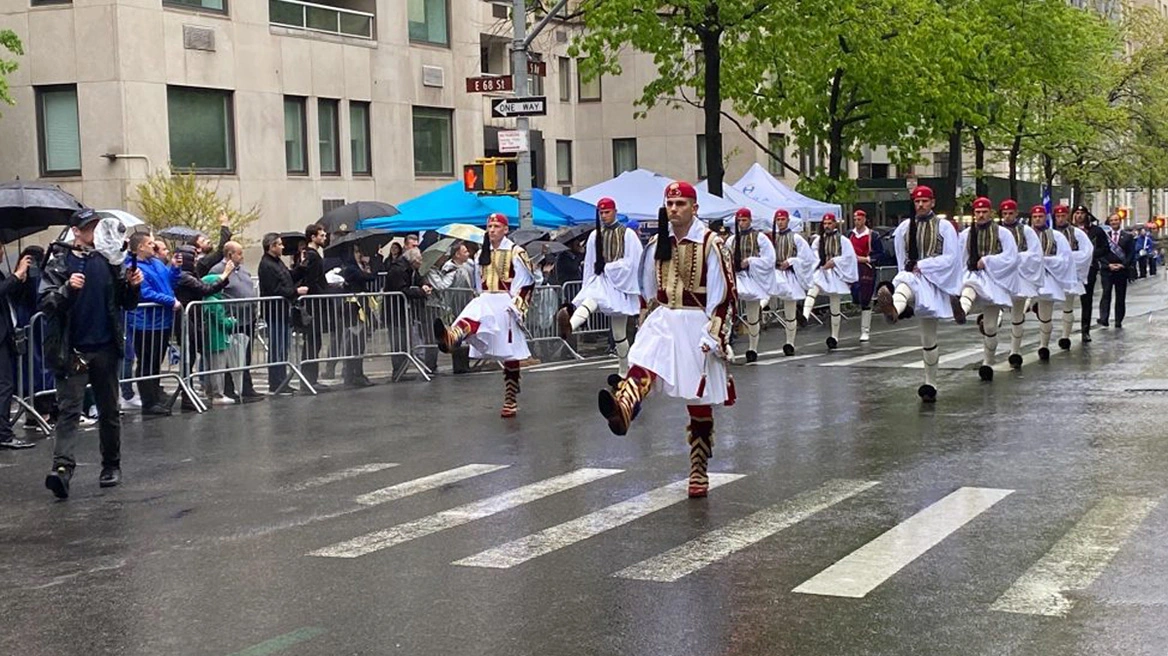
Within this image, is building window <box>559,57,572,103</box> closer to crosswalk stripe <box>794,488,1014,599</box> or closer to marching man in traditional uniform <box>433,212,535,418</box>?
marching man in traditional uniform <box>433,212,535,418</box>

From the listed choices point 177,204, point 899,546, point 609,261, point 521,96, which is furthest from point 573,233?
point 899,546

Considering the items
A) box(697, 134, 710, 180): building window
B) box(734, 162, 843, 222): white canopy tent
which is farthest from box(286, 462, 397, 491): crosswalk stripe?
box(697, 134, 710, 180): building window

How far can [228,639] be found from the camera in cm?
699

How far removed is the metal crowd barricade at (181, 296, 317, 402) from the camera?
686 inches

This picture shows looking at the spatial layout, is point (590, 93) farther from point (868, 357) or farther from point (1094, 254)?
point (868, 357)

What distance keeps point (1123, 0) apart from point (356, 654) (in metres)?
71.9

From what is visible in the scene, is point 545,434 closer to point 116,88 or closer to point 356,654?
point 356,654

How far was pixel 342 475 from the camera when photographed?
12.0 metres

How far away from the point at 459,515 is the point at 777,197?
25.3 meters

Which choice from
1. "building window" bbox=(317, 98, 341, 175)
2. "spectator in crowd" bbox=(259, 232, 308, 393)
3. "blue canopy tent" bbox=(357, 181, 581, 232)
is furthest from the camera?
"building window" bbox=(317, 98, 341, 175)

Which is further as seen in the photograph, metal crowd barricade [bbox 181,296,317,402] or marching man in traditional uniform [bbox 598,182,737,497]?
metal crowd barricade [bbox 181,296,317,402]

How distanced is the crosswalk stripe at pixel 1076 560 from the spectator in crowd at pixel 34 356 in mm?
9679

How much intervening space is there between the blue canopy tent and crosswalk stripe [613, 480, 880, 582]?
58.3 feet

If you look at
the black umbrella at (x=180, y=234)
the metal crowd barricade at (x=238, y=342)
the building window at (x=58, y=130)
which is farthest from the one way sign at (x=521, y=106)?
the building window at (x=58, y=130)
